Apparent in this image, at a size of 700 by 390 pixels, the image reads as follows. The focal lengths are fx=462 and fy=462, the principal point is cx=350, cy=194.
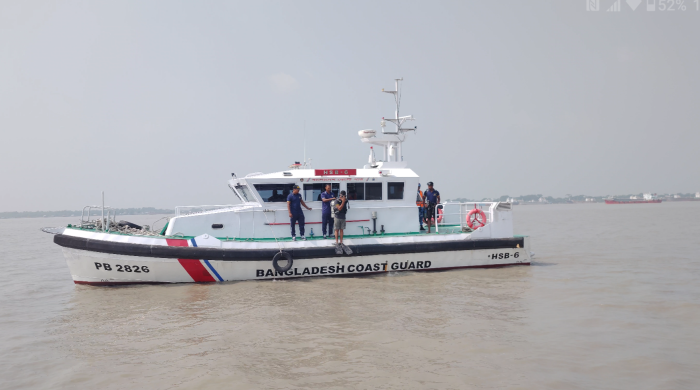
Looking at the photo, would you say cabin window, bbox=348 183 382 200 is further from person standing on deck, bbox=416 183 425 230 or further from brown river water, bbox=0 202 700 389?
brown river water, bbox=0 202 700 389

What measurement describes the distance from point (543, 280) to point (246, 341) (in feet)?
21.4

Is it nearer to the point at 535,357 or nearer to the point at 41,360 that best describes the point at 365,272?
the point at 535,357

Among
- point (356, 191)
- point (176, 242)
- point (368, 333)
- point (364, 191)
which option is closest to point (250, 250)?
point (176, 242)

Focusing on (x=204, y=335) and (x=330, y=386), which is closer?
(x=330, y=386)

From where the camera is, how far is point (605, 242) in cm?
1738

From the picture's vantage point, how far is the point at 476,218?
11.4 metres

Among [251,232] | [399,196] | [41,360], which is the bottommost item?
[41,360]

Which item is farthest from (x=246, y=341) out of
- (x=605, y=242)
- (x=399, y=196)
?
(x=605, y=242)

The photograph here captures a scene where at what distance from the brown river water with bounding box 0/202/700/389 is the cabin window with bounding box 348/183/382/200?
1.84 metres

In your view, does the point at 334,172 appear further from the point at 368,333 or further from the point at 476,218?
the point at 368,333

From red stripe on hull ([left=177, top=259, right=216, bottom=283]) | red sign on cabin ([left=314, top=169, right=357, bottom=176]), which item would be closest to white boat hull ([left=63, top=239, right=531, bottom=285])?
red stripe on hull ([left=177, top=259, right=216, bottom=283])

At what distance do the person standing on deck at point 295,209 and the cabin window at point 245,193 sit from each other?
0.98 metres

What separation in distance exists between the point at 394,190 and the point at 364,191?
28.7 inches

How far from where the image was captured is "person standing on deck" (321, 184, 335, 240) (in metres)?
10.0
